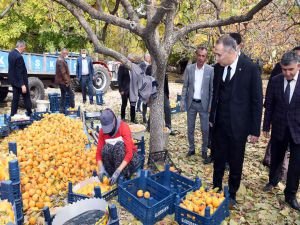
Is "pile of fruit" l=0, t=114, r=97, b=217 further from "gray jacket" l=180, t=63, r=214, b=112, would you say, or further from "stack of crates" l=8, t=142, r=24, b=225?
"gray jacket" l=180, t=63, r=214, b=112

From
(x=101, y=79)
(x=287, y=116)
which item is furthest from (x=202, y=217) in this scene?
(x=101, y=79)

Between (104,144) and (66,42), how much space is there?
20641 millimetres

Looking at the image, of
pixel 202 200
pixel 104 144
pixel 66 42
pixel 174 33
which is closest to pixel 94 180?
pixel 104 144

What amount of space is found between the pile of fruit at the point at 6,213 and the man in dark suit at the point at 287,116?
306 centimetres

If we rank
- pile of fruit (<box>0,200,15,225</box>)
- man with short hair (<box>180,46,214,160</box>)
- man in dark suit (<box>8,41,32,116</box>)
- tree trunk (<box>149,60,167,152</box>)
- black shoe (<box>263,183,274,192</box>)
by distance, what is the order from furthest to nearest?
1. man in dark suit (<box>8,41,32,116</box>)
2. man with short hair (<box>180,46,214,160</box>)
3. tree trunk (<box>149,60,167,152</box>)
4. black shoe (<box>263,183,274,192</box>)
5. pile of fruit (<box>0,200,15,225</box>)

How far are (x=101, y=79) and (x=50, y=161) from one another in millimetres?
10125

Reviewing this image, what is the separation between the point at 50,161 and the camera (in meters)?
4.78

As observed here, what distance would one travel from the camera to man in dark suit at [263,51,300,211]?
379cm

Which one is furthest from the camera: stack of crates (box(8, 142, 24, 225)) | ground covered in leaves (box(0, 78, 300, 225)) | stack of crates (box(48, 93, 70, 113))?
stack of crates (box(48, 93, 70, 113))

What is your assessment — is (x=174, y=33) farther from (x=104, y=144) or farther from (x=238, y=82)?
(x=104, y=144)

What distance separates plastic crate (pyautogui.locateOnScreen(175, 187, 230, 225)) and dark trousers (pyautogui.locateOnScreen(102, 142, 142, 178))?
40.8 inches

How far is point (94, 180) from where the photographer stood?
4.12 m

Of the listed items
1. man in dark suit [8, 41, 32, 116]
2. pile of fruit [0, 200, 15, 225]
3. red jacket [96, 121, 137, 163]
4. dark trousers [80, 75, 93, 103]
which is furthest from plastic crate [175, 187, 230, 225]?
dark trousers [80, 75, 93, 103]

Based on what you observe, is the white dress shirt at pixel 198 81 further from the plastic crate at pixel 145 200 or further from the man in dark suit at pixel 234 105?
the plastic crate at pixel 145 200
